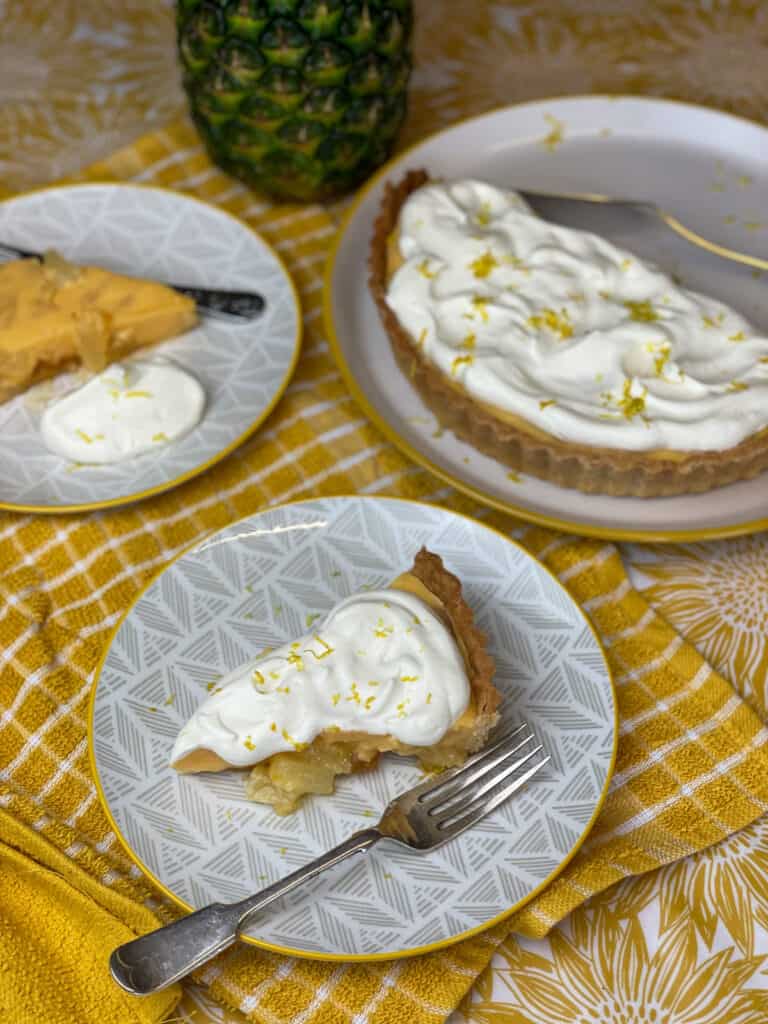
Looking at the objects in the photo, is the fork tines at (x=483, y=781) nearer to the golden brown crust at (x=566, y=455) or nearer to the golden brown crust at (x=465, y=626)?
the golden brown crust at (x=465, y=626)

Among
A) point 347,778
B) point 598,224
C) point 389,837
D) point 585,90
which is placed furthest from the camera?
point 585,90

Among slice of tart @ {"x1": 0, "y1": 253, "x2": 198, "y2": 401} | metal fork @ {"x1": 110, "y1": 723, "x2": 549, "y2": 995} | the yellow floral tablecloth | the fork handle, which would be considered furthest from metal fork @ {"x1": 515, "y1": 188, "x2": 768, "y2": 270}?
the fork handle

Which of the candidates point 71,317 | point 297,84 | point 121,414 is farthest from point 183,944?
point 297,84

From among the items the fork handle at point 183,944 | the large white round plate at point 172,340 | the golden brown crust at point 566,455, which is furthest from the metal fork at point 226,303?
the fork handle at point 183,944

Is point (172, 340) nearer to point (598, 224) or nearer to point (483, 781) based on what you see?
point (598, 224)

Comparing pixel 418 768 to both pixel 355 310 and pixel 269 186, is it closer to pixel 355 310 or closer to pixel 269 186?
pixel 355 310

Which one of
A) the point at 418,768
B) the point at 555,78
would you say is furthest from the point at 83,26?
the point at 418,768
